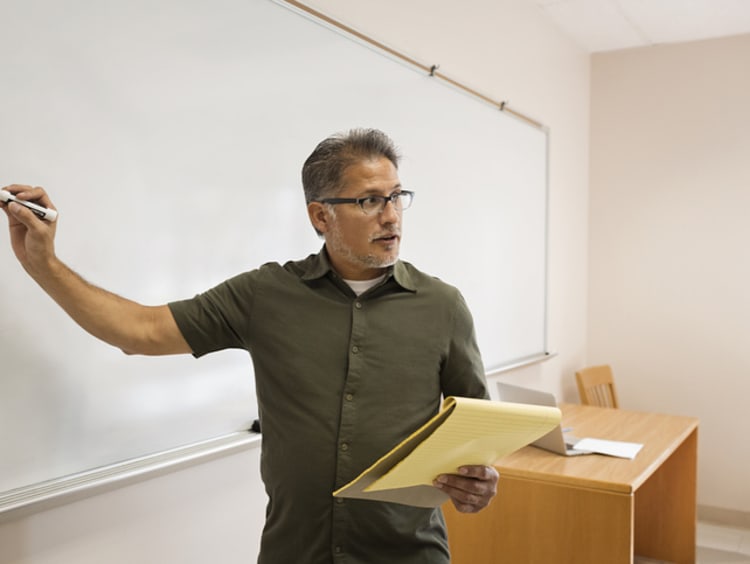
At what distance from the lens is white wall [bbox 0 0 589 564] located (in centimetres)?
168

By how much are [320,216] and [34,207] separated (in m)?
0.57

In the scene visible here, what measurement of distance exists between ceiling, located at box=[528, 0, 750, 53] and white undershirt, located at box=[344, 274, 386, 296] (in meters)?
2.81

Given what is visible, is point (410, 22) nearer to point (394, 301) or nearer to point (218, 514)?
point (394, 301)

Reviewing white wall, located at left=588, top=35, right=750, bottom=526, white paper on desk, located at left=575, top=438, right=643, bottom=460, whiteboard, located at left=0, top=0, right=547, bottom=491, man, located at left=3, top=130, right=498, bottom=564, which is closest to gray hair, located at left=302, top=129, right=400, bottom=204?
man, located at left=3, top=130, right=498, bottom=564

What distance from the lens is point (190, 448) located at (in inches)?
75.2

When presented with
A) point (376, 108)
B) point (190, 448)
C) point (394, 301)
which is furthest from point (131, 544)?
point (376, 108)

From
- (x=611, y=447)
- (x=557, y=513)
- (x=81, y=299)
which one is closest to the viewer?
(x=81, y=299)

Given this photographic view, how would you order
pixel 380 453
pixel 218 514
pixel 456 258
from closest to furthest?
pixel 380 453
pixel 218 514
pixel 456 258

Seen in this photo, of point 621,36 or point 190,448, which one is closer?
point 190,448

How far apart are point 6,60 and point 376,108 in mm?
1373

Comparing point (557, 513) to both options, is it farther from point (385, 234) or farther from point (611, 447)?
point (385, 234)

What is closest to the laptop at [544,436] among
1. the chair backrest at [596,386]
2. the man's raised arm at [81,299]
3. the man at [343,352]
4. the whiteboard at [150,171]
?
the whiteboard at [150,171]

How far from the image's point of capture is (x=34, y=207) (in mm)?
1177

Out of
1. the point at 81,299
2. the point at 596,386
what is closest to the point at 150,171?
the point at 81,299
